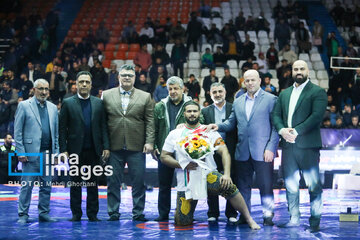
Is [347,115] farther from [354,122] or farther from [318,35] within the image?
[318,35]

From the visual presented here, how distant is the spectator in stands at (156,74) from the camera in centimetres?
1403

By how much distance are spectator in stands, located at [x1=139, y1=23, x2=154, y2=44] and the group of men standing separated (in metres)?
10.7

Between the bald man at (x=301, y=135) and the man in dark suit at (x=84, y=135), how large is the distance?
2.05 meters

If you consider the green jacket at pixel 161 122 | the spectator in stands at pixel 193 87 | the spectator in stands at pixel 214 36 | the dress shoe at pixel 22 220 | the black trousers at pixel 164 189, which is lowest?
the dress shoe at pixel 22 220

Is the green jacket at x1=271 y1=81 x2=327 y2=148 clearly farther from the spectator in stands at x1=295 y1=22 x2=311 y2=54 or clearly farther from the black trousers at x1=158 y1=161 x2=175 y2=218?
the spectator in stands at x1=295 y1=22 x2=311 y2=54

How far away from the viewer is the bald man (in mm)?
5680

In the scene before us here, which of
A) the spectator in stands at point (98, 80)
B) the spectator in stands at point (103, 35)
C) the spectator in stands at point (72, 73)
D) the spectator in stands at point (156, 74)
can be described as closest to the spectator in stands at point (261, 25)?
the spectator in stands at point (156, 74)

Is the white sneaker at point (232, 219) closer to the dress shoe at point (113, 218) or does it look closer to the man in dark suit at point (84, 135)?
the dress shoe at point (113, 218)

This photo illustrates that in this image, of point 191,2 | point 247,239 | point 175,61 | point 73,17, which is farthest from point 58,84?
point 247,239

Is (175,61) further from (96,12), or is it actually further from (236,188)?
(236,188)

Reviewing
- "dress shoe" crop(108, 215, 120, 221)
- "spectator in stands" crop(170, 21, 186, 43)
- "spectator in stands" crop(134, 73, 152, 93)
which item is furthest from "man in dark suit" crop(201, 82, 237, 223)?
"spectator in stands" crop(170, 21, 186, 43)

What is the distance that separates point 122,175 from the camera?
6.42 metres

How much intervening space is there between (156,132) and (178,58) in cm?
873

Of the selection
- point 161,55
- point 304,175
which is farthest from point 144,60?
point 304,175
